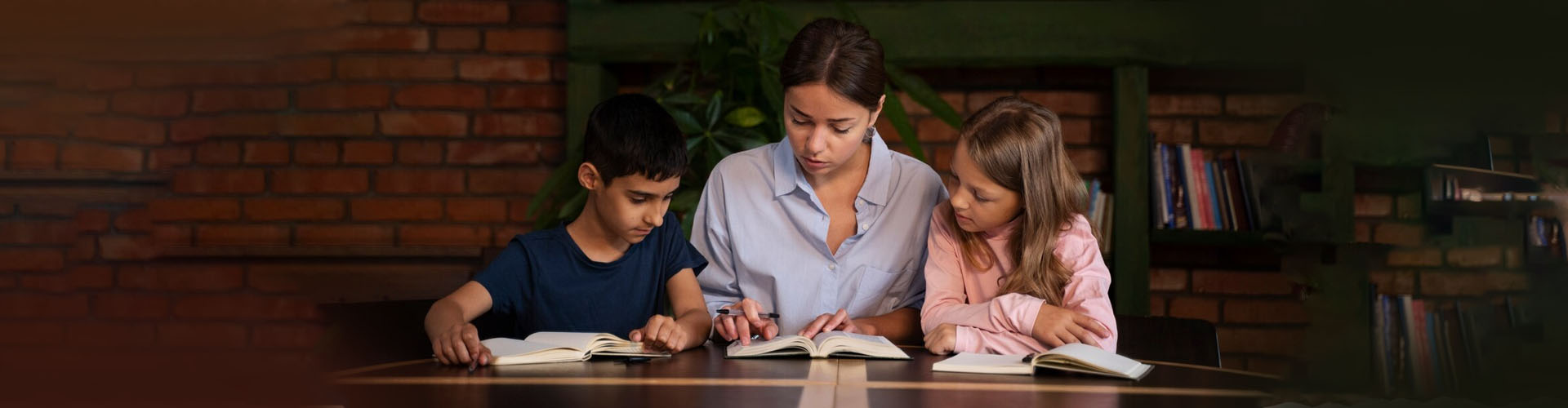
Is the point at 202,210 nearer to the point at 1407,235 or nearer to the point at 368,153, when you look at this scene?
the point at 368,153

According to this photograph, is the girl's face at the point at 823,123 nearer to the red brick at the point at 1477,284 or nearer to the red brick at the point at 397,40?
the red brick at the point at 1477,284

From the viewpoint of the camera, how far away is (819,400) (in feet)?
3.52

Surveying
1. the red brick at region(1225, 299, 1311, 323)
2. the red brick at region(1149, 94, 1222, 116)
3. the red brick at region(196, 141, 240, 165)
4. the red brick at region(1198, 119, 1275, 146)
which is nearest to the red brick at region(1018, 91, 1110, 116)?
the red brick at region(1149, 94, 1222, 116)

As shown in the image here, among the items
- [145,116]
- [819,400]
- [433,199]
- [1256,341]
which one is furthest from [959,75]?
[145,116]

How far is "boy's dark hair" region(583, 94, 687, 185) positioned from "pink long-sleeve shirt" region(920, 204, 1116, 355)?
1.35 feet

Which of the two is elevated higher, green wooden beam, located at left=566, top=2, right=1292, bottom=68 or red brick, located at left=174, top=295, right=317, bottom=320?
green wooden beam, located at left=566, top=2, right=1292, bottom=68

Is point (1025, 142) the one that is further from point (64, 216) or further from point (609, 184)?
point (64, 216)

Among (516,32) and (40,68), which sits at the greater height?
(516,32)

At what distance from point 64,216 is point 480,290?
4.05ft

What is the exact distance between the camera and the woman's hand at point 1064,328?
150 centimetres

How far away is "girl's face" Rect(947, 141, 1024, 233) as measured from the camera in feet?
5.32

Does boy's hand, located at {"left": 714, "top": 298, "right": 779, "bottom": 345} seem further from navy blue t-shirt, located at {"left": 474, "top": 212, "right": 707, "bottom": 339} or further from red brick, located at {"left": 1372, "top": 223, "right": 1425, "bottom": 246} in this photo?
red brick, located at {"left": 1372, "top": 223, "right": 1425, "bottom": 246}

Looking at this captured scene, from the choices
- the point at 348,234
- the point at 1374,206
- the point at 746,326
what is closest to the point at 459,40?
the point at 348,234

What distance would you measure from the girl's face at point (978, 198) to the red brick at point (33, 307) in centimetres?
132
